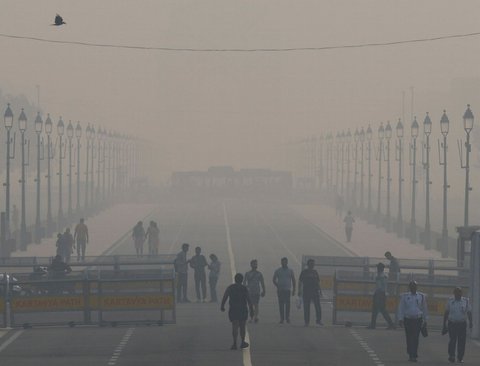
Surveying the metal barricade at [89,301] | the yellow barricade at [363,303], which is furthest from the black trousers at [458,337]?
the metal barricade at [89,301]

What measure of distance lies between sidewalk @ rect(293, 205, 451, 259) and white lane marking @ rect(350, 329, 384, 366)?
113 feet

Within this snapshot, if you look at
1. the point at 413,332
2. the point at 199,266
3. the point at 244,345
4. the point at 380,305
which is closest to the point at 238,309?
the point at 244,345

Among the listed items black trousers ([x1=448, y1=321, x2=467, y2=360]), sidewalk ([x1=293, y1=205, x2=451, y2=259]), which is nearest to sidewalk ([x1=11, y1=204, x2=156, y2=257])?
sidewalk ([x1=293, y1=205, x2=451, y2=259])

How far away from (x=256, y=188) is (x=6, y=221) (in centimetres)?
12939

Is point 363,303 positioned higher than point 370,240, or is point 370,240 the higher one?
point 363,303

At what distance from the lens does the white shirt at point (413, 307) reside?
29.8 metres

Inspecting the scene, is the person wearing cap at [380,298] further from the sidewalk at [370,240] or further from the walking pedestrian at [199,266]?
the sidewalk at [370,240]

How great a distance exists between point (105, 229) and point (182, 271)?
56.4 m

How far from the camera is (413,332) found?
29.9 metres

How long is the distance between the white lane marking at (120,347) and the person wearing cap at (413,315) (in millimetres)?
5046

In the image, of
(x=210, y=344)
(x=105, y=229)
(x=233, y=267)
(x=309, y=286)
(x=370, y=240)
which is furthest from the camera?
(x=105, y=229)

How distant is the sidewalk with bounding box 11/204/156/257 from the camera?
243ft

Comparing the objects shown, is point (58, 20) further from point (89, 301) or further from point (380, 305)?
point (380, 305)

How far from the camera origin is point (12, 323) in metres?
37.1
